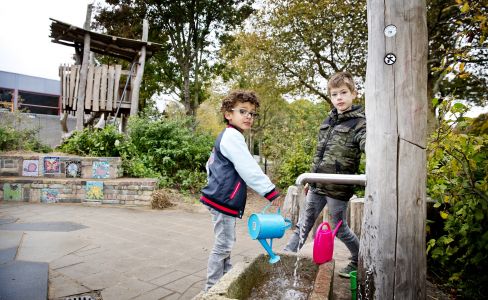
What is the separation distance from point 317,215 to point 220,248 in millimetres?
995

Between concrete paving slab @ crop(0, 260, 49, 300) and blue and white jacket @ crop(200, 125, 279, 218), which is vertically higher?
blue and white jacket @ crop(200, 125, 279, 218)

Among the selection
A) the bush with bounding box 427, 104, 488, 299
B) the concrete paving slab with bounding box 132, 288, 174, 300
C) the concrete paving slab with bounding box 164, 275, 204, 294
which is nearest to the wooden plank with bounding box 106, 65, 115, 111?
the concrete paving slab with bounding box 164, 275, 204, 294

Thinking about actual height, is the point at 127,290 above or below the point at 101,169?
below

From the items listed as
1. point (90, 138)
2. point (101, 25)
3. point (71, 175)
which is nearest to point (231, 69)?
point (101, 25)

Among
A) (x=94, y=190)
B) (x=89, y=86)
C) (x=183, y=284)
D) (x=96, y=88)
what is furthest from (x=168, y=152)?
(x=183, y=284)

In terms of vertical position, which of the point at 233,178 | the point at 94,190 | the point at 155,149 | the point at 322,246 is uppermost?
the point at 155,149

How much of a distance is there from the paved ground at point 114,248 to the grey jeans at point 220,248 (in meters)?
0.53

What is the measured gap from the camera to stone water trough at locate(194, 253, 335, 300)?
1674 mm

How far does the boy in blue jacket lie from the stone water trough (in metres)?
0.39

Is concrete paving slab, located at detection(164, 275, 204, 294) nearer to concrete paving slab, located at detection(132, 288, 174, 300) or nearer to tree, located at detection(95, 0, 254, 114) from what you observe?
concrete paving slab, located at detection(132, 288, 174, 300)

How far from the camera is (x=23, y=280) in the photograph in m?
2.84

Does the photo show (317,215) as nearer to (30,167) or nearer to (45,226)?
(45,226)

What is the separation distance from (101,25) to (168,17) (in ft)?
11.2

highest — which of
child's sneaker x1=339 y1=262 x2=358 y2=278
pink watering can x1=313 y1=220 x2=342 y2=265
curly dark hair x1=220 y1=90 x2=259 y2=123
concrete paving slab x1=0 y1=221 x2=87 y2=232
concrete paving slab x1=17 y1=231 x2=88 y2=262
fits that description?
curly dark hair x1=220 y1=90 x2=259 y2=123
